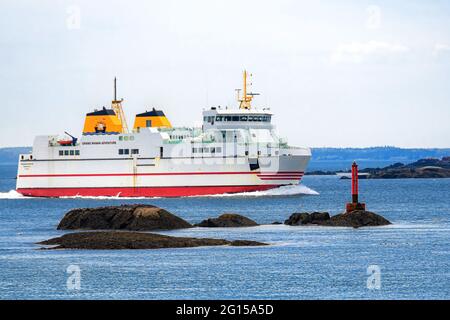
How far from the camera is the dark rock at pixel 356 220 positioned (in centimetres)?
5388

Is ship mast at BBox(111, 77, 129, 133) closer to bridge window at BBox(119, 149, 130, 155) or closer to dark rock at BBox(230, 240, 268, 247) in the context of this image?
bridge window at BBox(119, 149, 130, 155)

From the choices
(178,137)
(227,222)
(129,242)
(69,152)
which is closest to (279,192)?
(178,137)

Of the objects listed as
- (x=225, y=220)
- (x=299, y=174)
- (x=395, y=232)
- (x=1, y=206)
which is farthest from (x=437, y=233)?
(x=1, y=206)

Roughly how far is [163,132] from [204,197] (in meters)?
5.90

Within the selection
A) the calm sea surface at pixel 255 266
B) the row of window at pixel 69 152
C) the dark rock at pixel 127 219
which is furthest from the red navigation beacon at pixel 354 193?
the row of window at pixel 69 152

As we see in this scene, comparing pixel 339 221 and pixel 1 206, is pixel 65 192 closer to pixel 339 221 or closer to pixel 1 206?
pixel 1 206

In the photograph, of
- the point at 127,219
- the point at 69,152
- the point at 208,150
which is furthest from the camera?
the point at 69,152

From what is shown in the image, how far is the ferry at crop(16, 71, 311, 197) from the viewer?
283 ft

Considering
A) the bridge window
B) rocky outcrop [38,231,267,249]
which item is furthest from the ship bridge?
rocky outcrop [38,231,267,249]

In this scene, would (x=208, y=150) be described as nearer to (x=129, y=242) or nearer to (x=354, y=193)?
(x=354, y=193)

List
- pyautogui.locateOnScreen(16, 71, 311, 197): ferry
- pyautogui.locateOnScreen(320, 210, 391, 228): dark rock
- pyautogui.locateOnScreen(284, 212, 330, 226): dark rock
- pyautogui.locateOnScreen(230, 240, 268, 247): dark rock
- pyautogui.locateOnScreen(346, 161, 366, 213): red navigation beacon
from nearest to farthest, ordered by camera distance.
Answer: pyautogui.locateOnScreen(230, 240, 268, 247): dark rock < pyautogui.locateOnScreen(320, 210, 391, 228): dark rock < pyautogui.locateOnScreen(346, 161, 366, 213): red navigation beacon < pyautogui.locateOnScreen(284, 212, 330, 226): dark rock < pyautogui.locateOnScreen(16, 71, 311, 197): ferry

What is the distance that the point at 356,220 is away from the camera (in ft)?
177

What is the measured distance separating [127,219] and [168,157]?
35.3 metres

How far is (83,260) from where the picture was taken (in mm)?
41469
